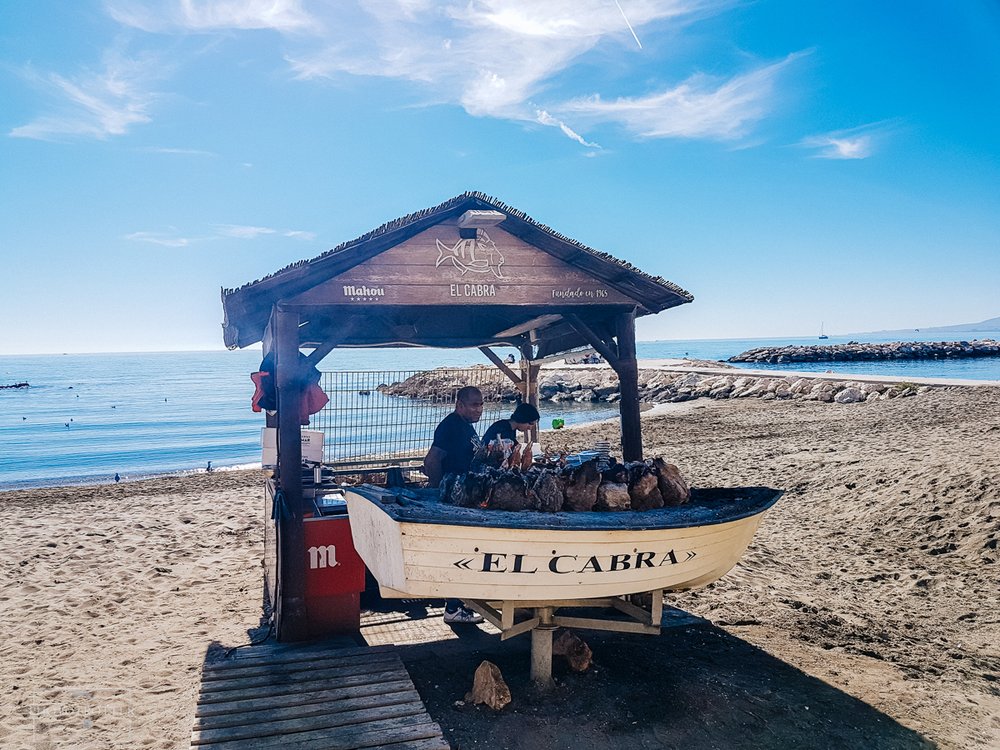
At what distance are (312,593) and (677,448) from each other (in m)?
15.4

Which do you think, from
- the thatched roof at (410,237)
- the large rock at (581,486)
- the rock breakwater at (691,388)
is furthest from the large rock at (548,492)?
the rock breakwater at (691,388)

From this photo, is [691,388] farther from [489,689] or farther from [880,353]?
[880,353]

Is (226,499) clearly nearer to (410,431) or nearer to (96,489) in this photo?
(96,489)

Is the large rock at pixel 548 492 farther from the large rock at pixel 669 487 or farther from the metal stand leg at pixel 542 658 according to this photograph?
the metal stand leg at pixel 542 658

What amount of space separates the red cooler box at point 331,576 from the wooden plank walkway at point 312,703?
37 cm

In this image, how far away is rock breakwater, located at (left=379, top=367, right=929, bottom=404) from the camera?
87.2ft

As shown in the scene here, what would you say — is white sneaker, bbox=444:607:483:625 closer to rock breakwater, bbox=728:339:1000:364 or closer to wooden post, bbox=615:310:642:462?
→ wooden post, bbox=615:310:642:462

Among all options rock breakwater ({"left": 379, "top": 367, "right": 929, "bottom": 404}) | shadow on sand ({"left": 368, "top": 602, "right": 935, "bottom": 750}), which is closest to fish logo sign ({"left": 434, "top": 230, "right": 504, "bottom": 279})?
shadow on sand ({"left": 368, "top": 602, "right": 935, "bottom": 750})

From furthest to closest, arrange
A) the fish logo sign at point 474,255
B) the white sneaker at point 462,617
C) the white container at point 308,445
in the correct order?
1. the white container at point 308,445
2. the white sneaker at point 462,617
3. the fish logo sign at point 474,255

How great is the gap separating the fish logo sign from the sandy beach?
381 cm

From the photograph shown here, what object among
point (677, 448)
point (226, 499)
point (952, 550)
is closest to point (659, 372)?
point (677, 448)

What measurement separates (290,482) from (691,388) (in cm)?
3512

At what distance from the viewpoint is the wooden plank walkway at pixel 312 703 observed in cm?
472

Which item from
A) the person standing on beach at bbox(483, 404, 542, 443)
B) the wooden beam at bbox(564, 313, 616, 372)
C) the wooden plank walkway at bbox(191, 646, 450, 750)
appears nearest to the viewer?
the wooden plank walkway at bbox(191, 646, 450, 750)
